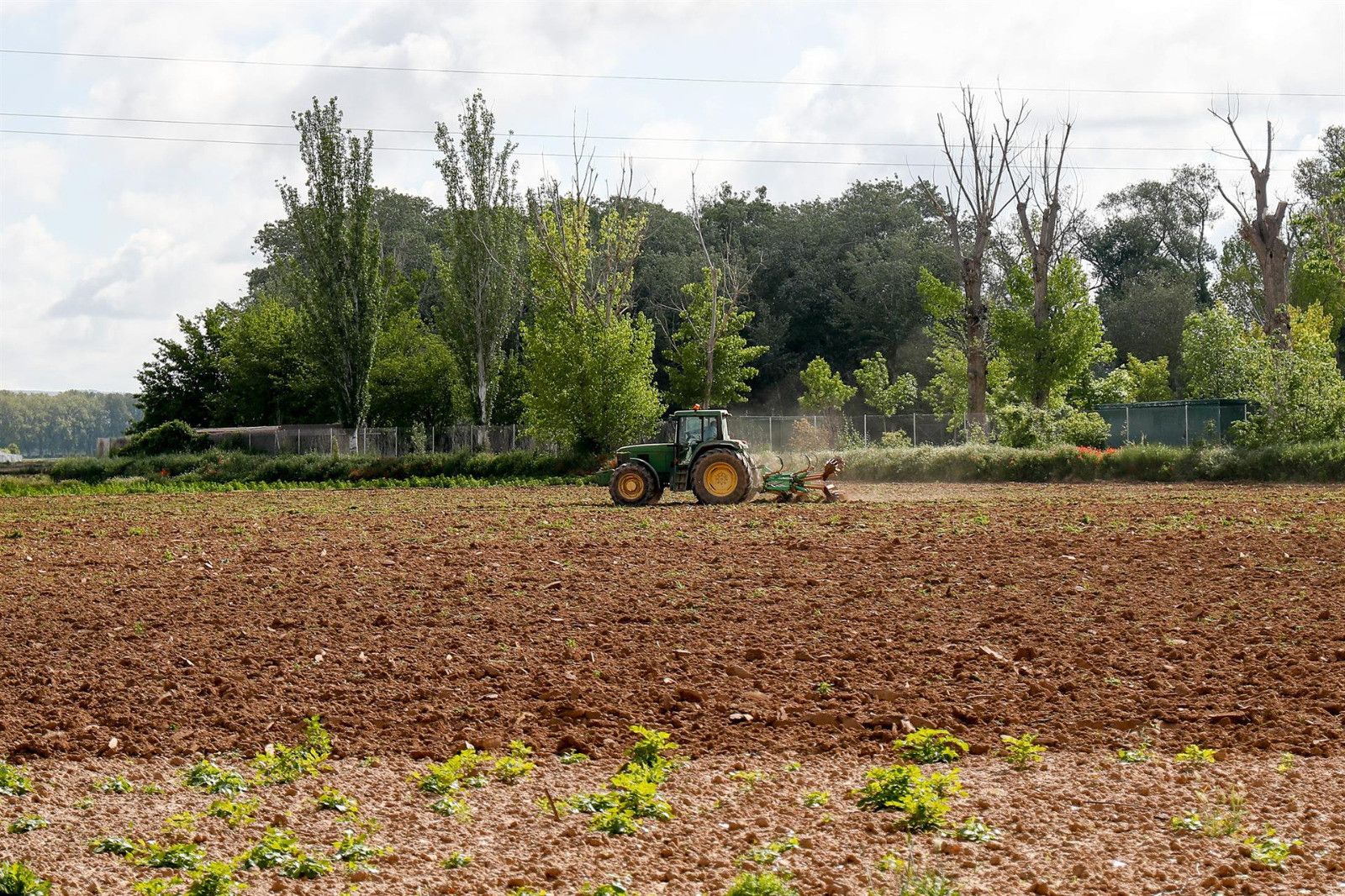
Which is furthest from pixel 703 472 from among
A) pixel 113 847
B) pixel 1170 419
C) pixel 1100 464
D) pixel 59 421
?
pixel 59 421

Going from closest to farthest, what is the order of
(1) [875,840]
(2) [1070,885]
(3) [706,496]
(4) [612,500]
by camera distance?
(2) [1070,885]
(1) [875,840]
(3) [706,496]
(4) [612,500]

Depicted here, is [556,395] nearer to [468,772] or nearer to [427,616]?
[427,616]

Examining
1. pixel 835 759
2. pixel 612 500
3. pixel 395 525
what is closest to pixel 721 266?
pixel 612 500

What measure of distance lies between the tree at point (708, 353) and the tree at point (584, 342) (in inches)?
417

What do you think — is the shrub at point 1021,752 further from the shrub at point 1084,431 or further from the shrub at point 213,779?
the shrub at point 1084,431

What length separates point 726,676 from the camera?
9641 mm

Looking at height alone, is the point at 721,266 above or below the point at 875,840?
above

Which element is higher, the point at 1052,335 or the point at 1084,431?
the point at 1052,335

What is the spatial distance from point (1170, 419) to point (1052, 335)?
6021mm

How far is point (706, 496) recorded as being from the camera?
24.9 metres

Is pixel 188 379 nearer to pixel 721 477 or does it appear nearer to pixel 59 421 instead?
pixel 721 477

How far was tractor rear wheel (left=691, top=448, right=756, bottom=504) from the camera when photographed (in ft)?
80.9

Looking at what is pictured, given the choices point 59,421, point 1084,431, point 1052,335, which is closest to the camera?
point 1084,431

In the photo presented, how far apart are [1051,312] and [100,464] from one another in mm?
32924
